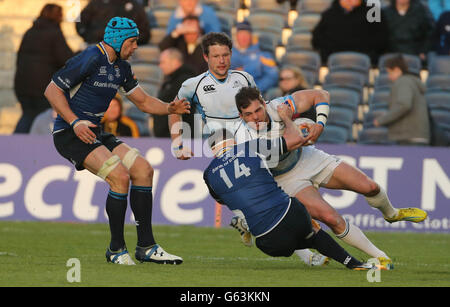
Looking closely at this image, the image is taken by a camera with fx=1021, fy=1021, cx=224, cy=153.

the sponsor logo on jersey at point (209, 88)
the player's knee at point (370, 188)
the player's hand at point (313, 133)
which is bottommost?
the player's knee at point (370, 188)

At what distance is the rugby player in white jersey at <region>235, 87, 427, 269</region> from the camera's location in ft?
29.6

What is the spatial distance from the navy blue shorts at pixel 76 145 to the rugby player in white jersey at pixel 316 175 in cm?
131

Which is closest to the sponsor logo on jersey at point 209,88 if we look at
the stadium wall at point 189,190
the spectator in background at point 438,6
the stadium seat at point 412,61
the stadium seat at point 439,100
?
the stadium wall at point 189,190

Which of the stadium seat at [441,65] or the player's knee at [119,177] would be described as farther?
the stadium seat at [441,65]

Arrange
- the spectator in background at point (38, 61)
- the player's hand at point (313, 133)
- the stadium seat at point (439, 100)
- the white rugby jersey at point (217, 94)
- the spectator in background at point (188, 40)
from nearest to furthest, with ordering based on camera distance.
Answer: the player's hand at point (313, 133)
the white rugby jersey at point (217, 94)
the spectator in background at point (38, 61)
the spectator in background at point (188, 40)
the stadium seat at point (439, 100)

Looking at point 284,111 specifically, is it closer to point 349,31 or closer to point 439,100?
point 349,31

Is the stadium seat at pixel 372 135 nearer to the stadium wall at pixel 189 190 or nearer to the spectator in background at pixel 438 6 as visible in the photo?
the stadium wall at pixel 189 190

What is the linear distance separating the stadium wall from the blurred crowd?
61cm

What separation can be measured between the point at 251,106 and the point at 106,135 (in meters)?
1.77

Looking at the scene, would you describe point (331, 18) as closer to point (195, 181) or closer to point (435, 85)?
point (435, 85)

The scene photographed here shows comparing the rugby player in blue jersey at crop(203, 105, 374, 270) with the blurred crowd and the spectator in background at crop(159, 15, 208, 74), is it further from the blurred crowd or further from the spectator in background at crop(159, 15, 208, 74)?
the spectator in background at crop(159, 15, 208, 74)

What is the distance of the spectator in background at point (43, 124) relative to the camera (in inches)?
620

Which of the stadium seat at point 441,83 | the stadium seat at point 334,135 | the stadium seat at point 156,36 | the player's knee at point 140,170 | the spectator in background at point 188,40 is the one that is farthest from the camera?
the stadium seat at point 156,36
